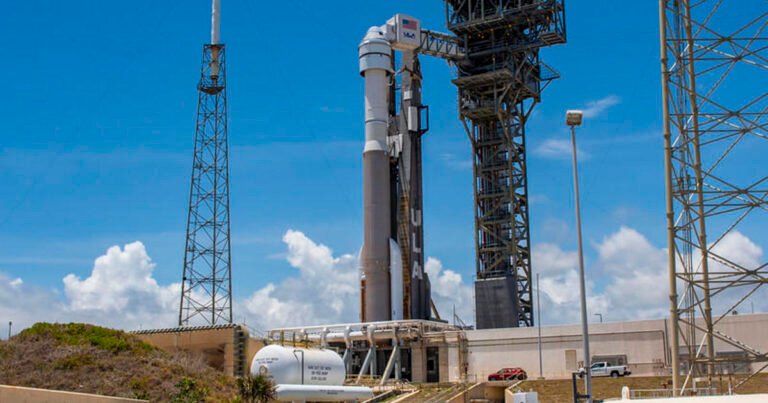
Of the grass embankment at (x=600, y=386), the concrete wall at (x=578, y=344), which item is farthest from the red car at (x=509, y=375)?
the grass embankment at (x=600, y=386)

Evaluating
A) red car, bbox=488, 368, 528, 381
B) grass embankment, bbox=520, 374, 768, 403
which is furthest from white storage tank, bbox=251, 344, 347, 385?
red car, bbox=488, 368, 528, 381

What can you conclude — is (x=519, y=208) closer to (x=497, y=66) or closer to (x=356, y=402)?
(x=497, y=66)

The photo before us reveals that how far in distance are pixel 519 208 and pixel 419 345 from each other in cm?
1748

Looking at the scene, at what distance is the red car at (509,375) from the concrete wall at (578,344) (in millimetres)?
3881

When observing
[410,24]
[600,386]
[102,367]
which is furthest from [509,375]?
[410,24]

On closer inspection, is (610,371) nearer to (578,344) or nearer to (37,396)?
(578,344)

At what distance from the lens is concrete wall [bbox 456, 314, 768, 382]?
59.0 meters

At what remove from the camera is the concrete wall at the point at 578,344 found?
59.0 metres

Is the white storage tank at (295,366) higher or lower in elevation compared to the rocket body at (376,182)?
lower

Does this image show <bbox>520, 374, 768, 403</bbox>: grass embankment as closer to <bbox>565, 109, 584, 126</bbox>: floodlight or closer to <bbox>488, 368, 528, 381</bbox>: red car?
<bbox>488, 368, 528, 381</bbox>: red car

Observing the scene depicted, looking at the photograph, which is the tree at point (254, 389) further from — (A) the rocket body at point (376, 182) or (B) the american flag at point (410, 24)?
(B) the american flag at point (410, 24)

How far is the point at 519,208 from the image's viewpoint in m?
80.4

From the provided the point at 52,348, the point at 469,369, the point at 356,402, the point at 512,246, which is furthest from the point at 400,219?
the point at 52,348

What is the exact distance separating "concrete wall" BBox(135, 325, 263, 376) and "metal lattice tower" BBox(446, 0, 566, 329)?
24.9 m
